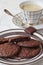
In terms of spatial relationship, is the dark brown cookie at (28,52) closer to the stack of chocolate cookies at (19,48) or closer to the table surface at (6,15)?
the stack of chocolate cookies at (19,48)

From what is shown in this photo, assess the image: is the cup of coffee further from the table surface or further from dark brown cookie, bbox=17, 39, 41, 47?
dark brown cookie, bbox=17, 39, 41, 47

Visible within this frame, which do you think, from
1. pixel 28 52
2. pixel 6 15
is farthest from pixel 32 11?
pixel 28 52

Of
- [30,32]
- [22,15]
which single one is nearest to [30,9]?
[22,15]

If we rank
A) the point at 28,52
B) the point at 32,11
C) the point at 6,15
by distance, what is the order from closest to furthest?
the point at 28,52, the point at 32,11, the point at 6,15

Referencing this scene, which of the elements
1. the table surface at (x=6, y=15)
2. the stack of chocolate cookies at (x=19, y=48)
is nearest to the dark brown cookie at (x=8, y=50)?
the stack of chocolate cookies at (x=19, y=48)

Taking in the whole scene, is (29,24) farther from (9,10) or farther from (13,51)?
(13,51)

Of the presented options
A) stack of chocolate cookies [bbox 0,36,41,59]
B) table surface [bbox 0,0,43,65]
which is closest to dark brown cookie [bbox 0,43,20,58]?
stack of chocolate cookies [bbox 0,36,41,59]

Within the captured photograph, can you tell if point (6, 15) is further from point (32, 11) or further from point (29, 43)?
point (29, 43)
